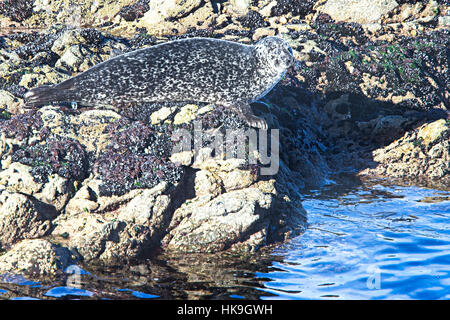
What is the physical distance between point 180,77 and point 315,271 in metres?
4.60

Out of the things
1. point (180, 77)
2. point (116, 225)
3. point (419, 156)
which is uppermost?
point (180, 77)

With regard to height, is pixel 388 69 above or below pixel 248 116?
above

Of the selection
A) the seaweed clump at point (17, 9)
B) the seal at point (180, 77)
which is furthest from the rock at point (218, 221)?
the seaweed clump at point (17, 9)

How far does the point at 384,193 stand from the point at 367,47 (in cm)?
542

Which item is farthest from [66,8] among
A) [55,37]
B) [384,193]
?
[384,193]

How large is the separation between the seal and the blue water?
2.34m

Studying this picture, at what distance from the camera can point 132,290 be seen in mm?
5688

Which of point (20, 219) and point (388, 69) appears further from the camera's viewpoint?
point (388, 69)

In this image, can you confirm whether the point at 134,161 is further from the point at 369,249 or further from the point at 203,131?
the point at 369,249

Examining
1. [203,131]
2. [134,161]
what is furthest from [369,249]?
[134,161]

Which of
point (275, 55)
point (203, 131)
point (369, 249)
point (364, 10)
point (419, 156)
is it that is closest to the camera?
point (369, 249)

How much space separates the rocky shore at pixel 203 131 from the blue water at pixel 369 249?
0.55 m

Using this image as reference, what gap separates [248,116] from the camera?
847 cm

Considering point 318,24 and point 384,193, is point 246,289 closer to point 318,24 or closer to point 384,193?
point 384,193
